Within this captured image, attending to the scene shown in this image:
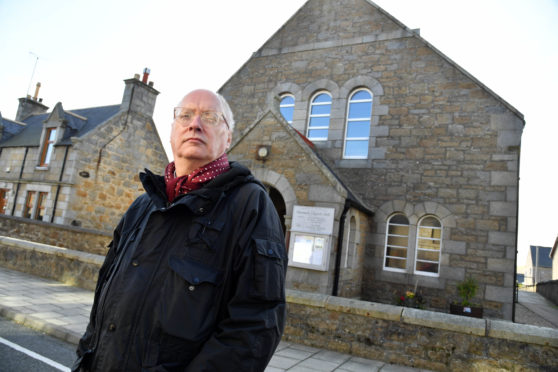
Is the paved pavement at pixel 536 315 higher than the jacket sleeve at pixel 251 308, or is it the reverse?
the jacket sleeve at pixel 251 308

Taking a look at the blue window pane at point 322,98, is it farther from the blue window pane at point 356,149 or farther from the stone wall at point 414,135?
the blue window pane at point 356,149

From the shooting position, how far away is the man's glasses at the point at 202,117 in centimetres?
200

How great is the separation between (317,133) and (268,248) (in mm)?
11496

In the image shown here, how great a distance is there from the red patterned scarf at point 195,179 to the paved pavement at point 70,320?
3.58 meters

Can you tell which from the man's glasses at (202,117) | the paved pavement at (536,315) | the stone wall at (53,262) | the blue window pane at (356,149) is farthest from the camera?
the blue window pane at (356,149)

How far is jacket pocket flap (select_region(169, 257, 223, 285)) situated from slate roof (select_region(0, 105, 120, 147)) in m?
16.8

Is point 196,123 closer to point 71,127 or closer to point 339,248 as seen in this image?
point 339,248

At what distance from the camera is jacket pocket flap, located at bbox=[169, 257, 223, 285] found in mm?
1542

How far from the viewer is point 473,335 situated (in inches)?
200

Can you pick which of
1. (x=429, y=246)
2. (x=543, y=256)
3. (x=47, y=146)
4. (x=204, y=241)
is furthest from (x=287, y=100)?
(x=543, y=256)

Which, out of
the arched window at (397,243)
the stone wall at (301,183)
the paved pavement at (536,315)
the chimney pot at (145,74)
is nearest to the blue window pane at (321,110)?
the stone wall at (301,183)

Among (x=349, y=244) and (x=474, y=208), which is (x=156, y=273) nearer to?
(x=349, y=244)

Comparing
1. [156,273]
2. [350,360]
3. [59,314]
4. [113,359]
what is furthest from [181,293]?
[59,314]

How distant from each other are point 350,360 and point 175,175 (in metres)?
4.51
